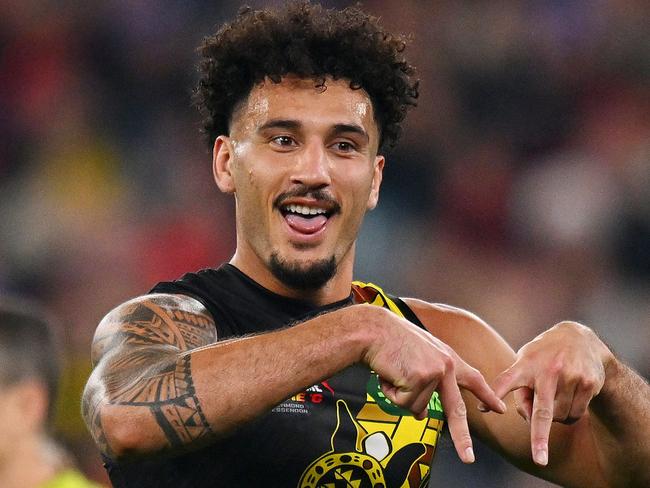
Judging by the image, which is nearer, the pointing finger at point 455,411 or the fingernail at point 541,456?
the pointing finger at point 455,411

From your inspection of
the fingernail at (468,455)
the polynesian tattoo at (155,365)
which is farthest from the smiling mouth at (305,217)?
the fingernail at (468,455)

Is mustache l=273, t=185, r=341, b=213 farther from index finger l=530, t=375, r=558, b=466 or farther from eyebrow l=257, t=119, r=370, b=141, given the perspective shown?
index finger l=530, t=375, r=558, b=466

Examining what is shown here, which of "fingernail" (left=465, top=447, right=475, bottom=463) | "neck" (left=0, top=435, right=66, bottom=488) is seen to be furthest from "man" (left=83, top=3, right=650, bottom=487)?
"neck" (left=0, top=435, right=66, bottom=488)

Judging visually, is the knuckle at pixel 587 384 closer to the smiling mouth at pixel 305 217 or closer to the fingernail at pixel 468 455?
the fingernail at pixel 468 455

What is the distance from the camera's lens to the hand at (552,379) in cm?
256

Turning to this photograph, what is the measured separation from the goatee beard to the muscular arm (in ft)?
1.37

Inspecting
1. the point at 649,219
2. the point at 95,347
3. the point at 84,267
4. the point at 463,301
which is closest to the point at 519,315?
the point at 463,301

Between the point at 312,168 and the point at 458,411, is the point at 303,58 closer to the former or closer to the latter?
the point at 312,168

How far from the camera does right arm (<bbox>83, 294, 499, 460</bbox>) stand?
2.32m

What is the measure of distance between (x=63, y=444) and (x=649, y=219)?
11.9 ft

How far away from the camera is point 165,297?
2.97 metres

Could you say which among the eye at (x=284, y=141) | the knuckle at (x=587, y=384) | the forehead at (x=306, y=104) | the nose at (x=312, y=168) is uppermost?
the forehead at (x=306, y=104)

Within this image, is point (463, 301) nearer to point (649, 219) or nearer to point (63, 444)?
point (649, 219)

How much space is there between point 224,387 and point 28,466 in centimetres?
222
